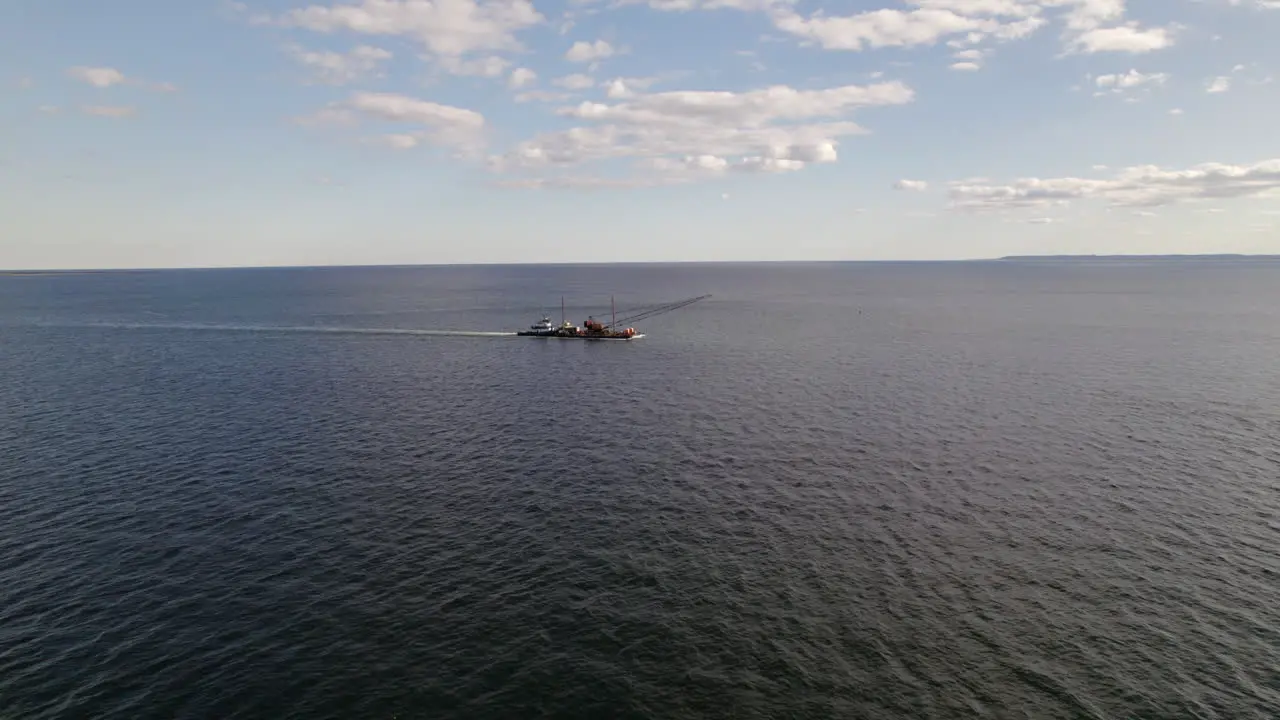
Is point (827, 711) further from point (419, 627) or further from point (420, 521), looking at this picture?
point (420, 521)

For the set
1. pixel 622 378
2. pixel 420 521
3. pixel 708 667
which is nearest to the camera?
pixel 708 667

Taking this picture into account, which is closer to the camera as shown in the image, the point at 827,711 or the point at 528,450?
the point at 827,711

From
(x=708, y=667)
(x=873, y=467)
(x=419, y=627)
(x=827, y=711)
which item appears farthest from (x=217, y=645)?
(x=873, y=467)

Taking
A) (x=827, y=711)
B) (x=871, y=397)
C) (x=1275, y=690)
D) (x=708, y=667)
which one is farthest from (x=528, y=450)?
(x=1275, y=690)

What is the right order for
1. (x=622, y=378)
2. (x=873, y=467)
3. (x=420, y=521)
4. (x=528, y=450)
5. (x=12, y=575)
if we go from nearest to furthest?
(x=12, y=575)
(x=420, y=521)
(x=873, y=467)
(x=528, y=450)
(x=622, y=378)

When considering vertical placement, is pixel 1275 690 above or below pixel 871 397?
below

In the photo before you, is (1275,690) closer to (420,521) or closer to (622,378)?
(420,521)
